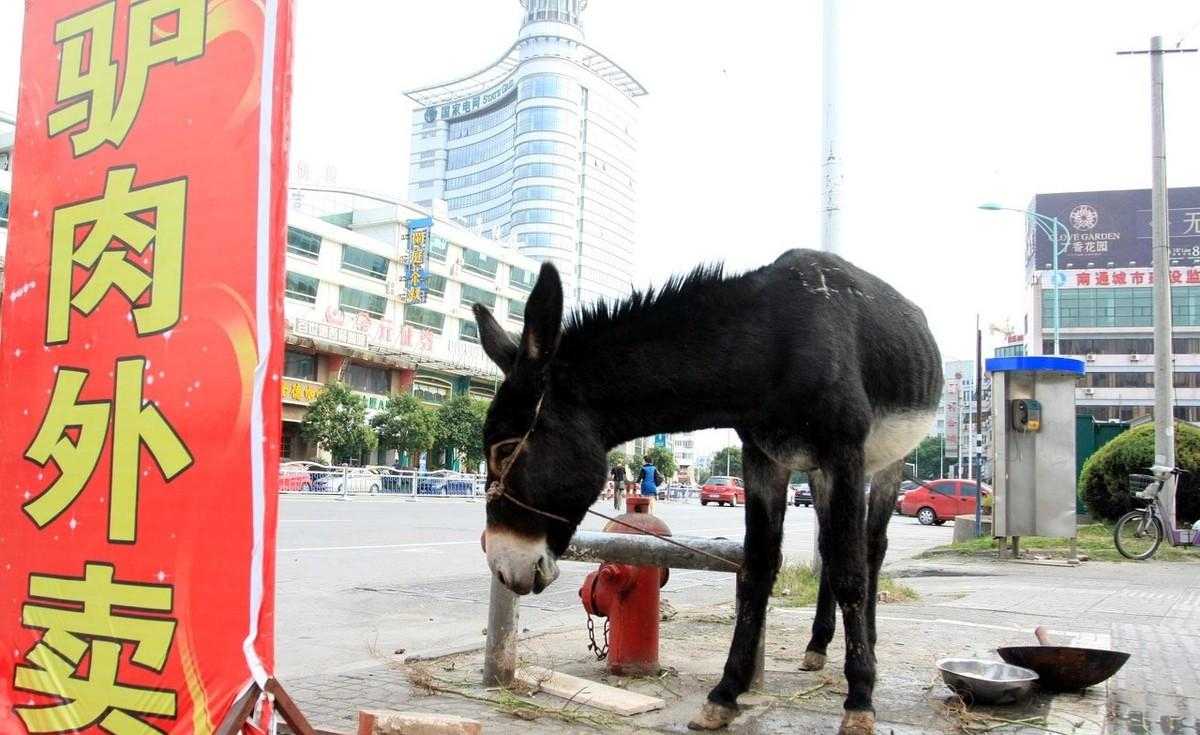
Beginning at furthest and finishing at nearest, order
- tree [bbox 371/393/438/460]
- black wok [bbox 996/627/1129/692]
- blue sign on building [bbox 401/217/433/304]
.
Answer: blue sign on building [bbox 401/217/433/304] < tree [bbox 371/393/438/460] < black wok [bbox 996/627/1129/692]

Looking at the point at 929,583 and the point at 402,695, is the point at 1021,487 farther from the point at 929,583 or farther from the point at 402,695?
the point at 402,695

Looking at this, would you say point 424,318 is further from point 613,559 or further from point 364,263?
point 613,559

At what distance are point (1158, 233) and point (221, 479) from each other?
1616cm

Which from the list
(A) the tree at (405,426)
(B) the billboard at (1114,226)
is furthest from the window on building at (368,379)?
(B) the billboard at (1114,226)

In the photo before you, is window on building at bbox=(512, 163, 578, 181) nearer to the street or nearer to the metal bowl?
the street

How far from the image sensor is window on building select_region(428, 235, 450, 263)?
194 feet

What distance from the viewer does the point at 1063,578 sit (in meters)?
10.4

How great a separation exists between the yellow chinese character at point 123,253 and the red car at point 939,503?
28813mm

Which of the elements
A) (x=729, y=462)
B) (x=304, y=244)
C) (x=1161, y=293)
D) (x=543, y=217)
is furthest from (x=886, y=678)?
(x=543, y=217)

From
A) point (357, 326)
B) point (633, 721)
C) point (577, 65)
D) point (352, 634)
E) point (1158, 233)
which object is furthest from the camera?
point (577, 65)

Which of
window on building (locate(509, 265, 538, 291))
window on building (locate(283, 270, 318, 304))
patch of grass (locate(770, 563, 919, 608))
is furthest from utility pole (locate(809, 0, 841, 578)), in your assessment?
window on building (locate(509, 265, 538, 291))

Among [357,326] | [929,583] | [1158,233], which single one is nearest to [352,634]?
[929,583]

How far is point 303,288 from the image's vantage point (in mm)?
49312

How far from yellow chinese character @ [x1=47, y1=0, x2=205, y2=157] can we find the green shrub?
54.6ft
